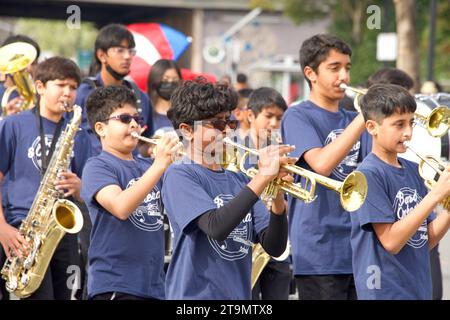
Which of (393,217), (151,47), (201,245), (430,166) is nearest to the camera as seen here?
(201,245)

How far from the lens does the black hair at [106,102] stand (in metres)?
5.59

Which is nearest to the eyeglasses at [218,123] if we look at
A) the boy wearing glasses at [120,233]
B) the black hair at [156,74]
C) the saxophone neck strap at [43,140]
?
the boy wearing glasses at [120,233]

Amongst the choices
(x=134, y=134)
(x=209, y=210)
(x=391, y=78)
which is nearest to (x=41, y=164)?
(x=134, y=134)

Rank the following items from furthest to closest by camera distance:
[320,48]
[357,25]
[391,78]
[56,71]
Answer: [357,25] → [391,78] → [56,71] → [320,48]

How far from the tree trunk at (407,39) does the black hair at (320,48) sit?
10.9 m

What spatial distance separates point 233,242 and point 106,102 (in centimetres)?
152

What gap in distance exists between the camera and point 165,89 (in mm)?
8234

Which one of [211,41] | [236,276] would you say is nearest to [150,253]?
[236,276]

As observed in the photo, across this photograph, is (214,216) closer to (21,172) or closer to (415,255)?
(415,255)

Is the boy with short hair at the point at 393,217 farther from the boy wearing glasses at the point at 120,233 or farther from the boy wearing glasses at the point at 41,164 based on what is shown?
the boy wearing glasses at the point at 41,164

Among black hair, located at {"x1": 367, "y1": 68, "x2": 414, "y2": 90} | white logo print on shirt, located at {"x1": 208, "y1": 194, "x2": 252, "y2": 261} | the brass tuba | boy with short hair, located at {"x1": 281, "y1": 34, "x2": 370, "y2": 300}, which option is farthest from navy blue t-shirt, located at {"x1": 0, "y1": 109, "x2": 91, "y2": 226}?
black hair, located at {"x1": 367, "y1": 68, "x2": 414, "y2": 90}

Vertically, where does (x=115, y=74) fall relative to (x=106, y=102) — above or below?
above

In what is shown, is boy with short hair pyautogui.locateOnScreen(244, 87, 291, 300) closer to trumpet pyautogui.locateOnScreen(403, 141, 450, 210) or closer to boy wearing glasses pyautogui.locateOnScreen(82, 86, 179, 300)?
boy wearing glasses pyautogui.locateOnScreen(82, 86, 179, 300)

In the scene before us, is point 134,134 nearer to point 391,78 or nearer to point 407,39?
point 391,78
